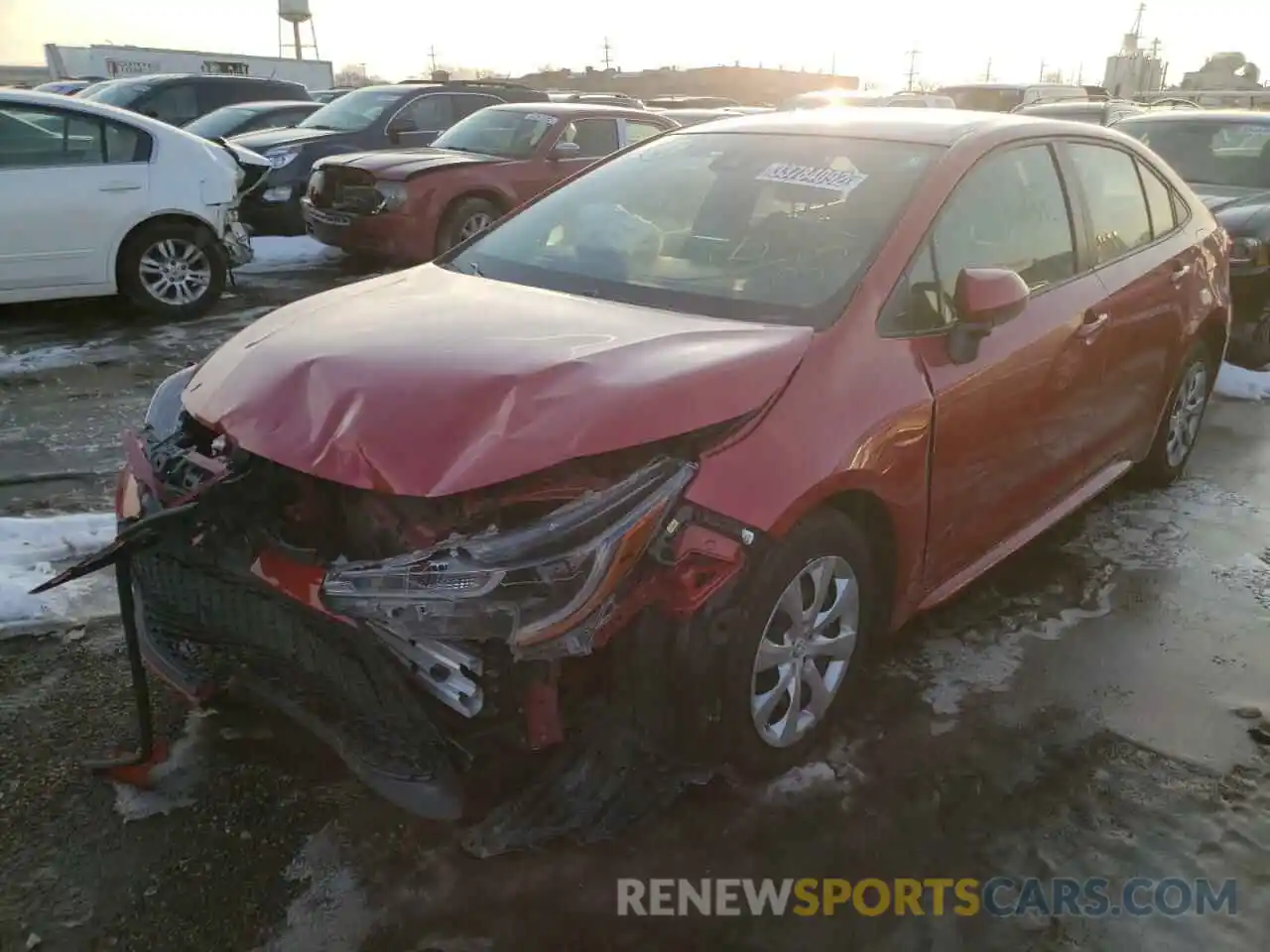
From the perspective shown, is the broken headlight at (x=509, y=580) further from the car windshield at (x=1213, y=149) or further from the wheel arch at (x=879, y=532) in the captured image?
the car windshield at (x=1213, y=149)

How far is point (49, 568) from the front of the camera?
384 cm

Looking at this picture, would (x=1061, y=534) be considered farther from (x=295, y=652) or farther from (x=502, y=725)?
(x=295, y=652)

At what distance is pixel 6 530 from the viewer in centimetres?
410

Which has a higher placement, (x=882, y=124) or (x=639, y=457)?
(x=882, y=124)

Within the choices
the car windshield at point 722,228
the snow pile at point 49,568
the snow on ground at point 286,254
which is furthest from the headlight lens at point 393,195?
the car windshield at point 722,228

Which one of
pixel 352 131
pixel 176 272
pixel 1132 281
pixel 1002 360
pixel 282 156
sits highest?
pixel 352 131

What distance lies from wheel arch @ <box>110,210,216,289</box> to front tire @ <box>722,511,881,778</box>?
6.49 metres

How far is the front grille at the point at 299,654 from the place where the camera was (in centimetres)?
222

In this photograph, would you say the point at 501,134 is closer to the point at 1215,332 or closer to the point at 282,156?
the point at 282,156

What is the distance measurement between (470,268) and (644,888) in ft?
6.94

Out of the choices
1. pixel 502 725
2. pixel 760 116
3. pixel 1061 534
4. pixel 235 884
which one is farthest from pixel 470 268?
pixel 1061 534

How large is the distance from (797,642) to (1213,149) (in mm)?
7588

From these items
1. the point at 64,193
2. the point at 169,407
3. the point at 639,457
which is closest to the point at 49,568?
the point at 169,407

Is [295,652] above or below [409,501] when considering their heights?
below
